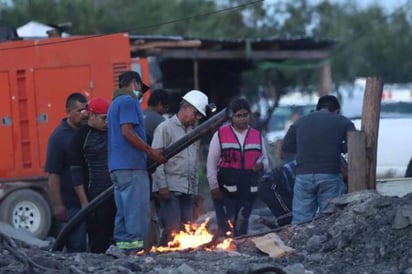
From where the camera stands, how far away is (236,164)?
11.1m

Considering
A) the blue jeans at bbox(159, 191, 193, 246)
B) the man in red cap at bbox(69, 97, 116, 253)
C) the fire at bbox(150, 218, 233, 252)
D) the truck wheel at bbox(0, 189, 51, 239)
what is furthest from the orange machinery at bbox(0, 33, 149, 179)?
the fire at bbox(150, 218, 233, 252)

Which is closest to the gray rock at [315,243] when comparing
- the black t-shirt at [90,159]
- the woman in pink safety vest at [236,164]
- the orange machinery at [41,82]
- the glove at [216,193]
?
the woman in pink safety vest at [236,164]

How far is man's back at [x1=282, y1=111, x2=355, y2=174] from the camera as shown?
418 inches

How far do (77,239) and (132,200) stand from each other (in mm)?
1354

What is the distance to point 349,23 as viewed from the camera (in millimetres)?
47156

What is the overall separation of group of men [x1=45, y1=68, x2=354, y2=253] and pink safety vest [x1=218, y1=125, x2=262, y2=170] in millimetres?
11

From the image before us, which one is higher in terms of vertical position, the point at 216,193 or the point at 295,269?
the point at 216,193

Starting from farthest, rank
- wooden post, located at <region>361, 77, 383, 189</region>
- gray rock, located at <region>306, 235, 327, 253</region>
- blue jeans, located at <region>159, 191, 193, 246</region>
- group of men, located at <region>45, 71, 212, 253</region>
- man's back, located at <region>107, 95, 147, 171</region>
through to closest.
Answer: blue jeans, located at <region>159, 191, 193, 246</region> → wooden post, located at <region>361, 77, 383, 189</region> → group of men, located at <region>45, 71, 212, 253</region> → man's back, located at <region>107, 95, 147, 171</region> → gray rock, located at <region>306, 235, 327, 253</region>

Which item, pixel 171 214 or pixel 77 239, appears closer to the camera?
pixel 171 214

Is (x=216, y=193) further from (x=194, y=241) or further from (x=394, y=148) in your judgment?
(x=394, y=148)

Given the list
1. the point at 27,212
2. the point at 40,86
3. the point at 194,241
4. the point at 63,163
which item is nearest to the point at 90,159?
the point at 63,163

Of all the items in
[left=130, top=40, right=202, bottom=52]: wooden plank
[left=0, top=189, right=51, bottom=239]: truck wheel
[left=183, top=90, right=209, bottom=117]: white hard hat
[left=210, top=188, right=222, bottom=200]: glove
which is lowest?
[left=0, top=189, right=51, bottom=239]: truck wheel

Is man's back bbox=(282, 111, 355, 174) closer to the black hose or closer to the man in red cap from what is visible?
the black hose

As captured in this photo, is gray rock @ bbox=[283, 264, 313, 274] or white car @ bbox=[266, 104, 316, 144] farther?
white car @ bbox=[266, 104, 316, 144]
